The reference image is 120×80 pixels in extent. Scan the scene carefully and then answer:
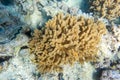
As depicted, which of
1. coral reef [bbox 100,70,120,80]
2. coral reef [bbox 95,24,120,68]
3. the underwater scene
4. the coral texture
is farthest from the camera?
the coral texture

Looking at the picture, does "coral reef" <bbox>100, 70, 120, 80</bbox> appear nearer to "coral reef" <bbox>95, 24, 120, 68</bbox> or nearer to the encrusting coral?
"coral reef" <bbox>95, 24, 120, 68</bbox>

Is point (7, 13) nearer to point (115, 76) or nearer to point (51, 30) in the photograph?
point (51, 30)

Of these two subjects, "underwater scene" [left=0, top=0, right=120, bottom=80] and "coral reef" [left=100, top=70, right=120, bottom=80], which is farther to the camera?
"coral reef" [left=100, top=70, right=120, bottom=80]

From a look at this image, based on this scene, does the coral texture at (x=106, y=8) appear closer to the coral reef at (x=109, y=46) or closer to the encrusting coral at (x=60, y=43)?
the coral reef at (x=109, y=46)

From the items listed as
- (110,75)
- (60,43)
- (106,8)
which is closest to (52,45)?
(60,43)

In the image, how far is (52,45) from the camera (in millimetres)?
3928

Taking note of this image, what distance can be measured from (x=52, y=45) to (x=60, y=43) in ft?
0.55

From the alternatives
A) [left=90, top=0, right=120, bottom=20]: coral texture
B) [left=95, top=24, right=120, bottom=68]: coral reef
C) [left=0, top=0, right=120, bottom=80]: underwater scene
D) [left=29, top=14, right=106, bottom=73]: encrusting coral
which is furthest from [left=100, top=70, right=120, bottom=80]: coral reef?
[left=90, top=0, right=120, bottom=20]: coral texture

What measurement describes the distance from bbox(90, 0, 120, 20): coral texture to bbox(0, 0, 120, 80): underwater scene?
0.69 meters

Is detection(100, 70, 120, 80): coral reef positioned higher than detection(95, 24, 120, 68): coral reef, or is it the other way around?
detection(95, 24, 120, 68): coral reef

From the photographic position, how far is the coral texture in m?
5.28

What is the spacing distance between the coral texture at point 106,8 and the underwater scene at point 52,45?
2.26ft

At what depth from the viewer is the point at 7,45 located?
3.80m

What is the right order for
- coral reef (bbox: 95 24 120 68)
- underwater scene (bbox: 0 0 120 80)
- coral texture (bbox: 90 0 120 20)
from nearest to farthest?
underwater scene (bbox: 0 0 120 80), coral reef (bbox: 95 24 120 68), coral texture (bbox: 90 0 120 20)
